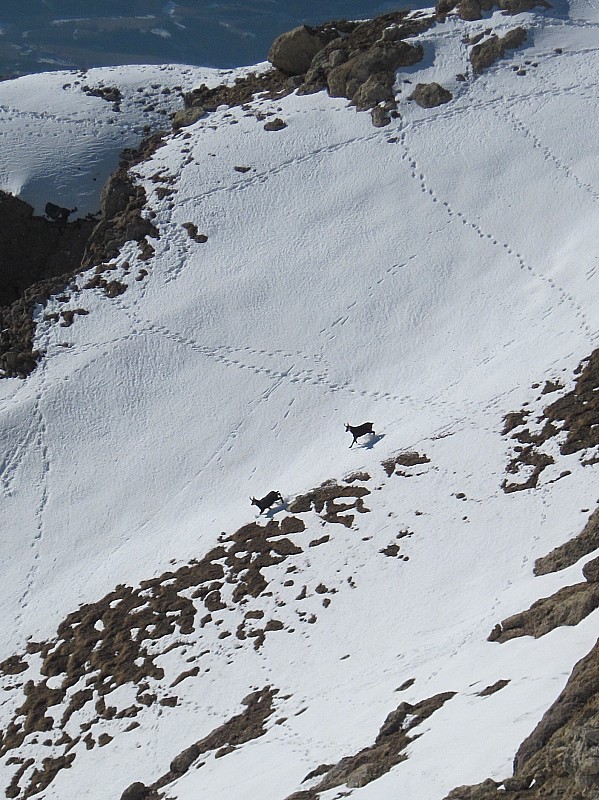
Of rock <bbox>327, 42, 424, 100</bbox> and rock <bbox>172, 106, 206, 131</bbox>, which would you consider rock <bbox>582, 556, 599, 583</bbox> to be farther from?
rock <bbox>172, 106, 206, 131</bbox>

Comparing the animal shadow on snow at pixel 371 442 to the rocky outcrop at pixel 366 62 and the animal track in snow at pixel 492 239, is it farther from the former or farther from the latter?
the rocky outcrop at pixel 366 62

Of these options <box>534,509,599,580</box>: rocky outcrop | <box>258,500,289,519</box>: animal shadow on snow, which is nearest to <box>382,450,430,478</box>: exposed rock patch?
<box>258,500,289,519</box>: animal shadow on snow

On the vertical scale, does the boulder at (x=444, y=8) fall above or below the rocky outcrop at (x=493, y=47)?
above

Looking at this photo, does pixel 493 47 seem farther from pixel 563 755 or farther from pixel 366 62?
pixel 563 755

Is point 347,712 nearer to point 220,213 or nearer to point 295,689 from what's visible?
point 295,689

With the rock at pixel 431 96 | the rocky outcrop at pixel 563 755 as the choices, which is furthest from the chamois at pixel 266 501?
the rock at pixel 431 96

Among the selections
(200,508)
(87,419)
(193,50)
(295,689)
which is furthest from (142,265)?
(193,50)
